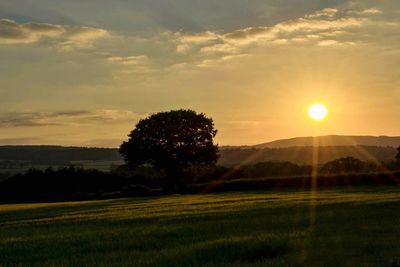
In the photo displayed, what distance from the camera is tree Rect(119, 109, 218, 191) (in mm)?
98812

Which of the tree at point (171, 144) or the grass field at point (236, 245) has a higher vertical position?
the tree at point (171, 144)

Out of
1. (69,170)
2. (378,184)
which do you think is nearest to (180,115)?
(69,170)

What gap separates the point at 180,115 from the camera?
102 meters

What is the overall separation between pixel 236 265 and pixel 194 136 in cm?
8717

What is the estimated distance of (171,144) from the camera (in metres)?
99.3

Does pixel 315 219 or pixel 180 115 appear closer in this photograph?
pixel 315 219

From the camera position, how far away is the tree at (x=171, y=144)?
98.8m

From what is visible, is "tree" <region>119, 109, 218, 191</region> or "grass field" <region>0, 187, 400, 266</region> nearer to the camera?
"grass field" <region>0, 187, 400, 266</region>

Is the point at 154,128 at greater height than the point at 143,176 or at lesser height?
greater

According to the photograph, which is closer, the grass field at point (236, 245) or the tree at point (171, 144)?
the grass field at point (236, 245)

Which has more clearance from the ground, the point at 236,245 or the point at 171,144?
the point at 171,144

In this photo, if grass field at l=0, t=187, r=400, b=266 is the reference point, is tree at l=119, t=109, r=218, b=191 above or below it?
above

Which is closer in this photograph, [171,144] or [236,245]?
[236,245]

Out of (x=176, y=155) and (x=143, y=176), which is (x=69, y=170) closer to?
(x=143, y=176)
